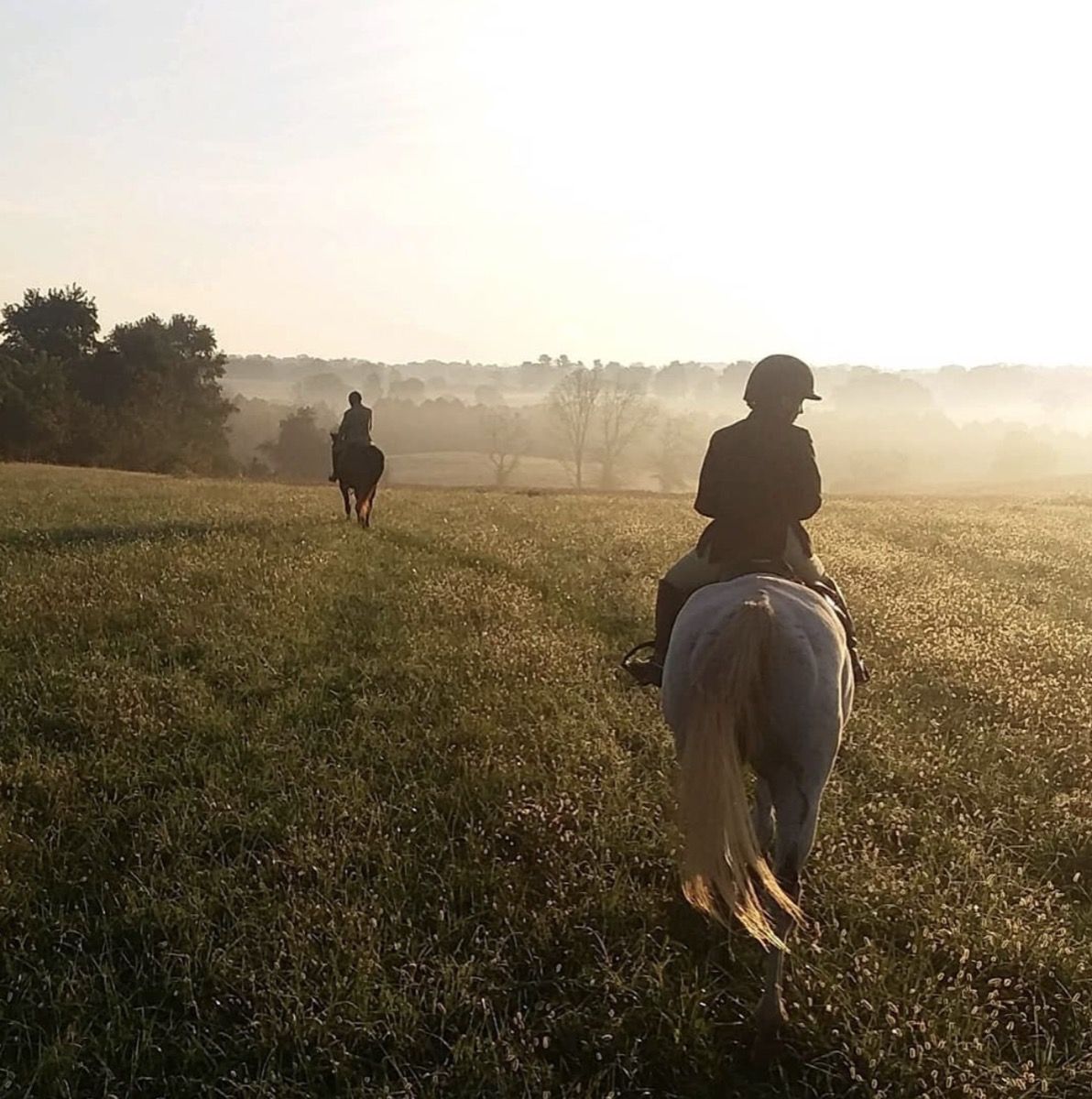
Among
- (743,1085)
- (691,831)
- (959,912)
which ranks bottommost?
(743,1085)

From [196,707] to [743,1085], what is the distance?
18.3 ft

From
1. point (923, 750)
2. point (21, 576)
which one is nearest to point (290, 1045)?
point (923, 750)

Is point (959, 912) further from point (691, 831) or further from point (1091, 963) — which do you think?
point (691, 831)

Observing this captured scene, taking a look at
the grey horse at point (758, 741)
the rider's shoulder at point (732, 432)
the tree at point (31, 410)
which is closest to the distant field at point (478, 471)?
the tree at point (31, 410)

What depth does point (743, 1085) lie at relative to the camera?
434 cm

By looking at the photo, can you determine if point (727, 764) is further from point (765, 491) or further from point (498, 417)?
point (498, 417)

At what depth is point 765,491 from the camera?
5.48m

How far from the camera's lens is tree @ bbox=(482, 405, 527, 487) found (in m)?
106

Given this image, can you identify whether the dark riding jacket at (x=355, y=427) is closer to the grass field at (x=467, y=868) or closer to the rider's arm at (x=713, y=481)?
the grass field at (x=467, y=868)

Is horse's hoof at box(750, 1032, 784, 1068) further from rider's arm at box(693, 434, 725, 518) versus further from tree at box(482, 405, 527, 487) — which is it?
tree at box(482, 405, 527, 487)

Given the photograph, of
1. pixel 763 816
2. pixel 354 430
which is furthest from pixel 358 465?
pixel 763 816

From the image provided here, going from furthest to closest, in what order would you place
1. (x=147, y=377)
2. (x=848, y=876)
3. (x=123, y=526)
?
(x=147, y=377)
(x=123, y=526)
(x=848, y=876)

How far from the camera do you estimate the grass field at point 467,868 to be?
4.38 meters

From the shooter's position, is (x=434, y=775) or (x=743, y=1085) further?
(x=434, y=775)
